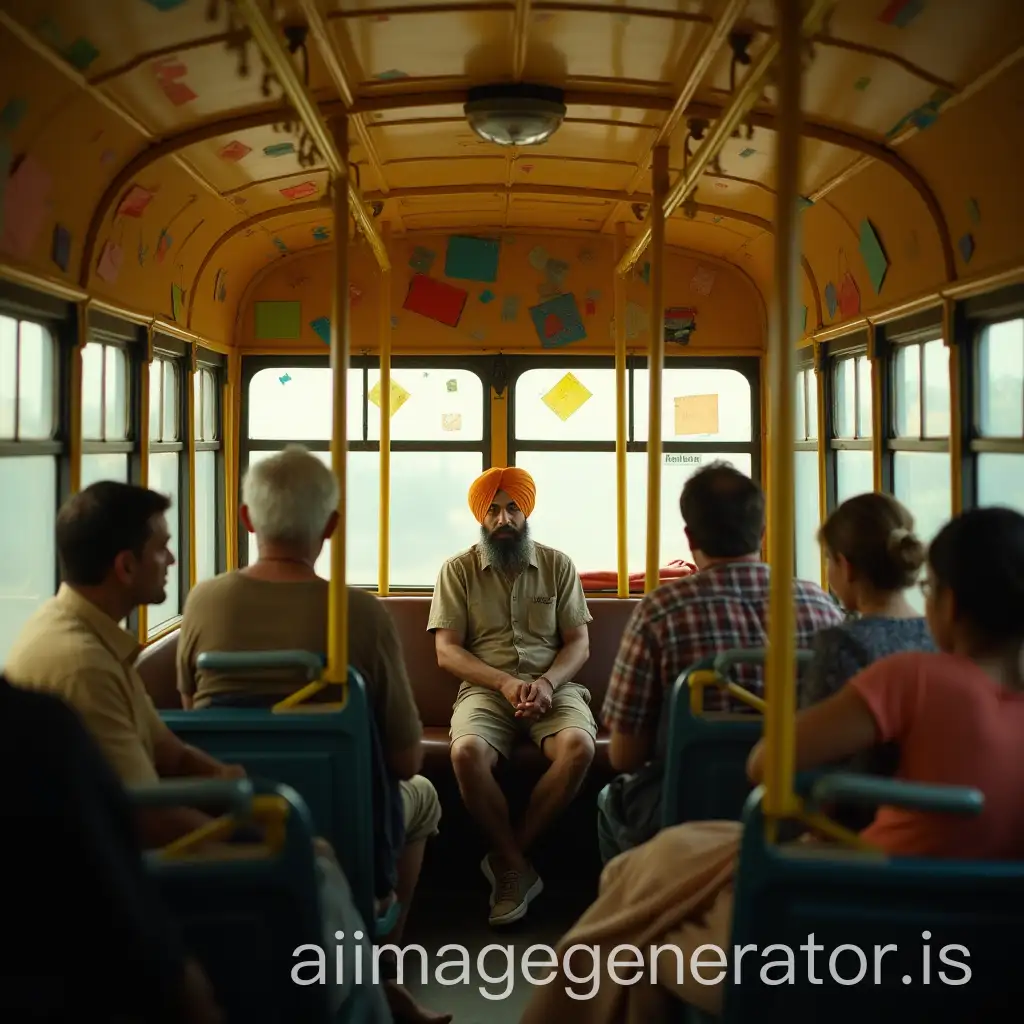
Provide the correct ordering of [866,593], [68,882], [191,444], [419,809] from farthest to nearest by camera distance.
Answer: [191,444]
[419,809]
[866,593]
[68,882]

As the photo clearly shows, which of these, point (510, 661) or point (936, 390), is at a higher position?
point (936, 390)

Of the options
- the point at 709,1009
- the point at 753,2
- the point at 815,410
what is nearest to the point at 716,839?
the point at 709,1009

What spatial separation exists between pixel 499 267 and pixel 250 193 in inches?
60.5

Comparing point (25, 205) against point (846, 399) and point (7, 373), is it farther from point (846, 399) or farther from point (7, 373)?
point (846, 399)

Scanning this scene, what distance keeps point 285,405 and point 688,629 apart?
356 centimetres

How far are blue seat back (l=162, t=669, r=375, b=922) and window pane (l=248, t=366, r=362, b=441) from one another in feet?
11.3

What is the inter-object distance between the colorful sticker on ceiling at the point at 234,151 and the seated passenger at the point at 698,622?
218cm

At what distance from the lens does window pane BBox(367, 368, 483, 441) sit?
5852 mm

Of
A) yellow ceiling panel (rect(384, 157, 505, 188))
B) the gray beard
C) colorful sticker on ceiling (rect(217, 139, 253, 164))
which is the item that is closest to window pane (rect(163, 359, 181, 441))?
colorful sticker on ceiling (rect(217, 139, 253, 164))

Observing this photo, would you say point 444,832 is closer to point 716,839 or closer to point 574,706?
point 574,706

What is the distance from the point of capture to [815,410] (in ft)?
17.4

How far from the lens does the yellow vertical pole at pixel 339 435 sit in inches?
102

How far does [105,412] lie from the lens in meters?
4.14

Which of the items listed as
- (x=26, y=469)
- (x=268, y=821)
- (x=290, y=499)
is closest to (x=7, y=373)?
(x=26, y=469)
